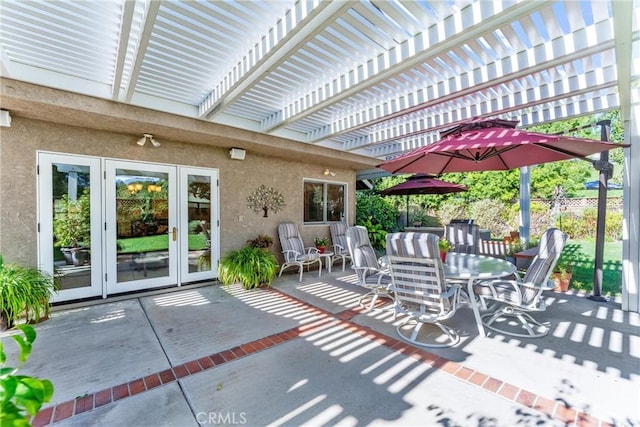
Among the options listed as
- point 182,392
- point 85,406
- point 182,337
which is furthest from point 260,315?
point 85,406

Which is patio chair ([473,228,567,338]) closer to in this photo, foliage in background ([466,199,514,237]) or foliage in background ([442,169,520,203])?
foliage in background ([466,199,514,237])

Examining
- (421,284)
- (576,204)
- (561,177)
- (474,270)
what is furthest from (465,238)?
(576,204)

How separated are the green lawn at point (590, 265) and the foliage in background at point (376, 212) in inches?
203

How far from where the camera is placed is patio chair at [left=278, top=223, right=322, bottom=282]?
6.49 metres

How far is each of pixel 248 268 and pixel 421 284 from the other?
3.48 m

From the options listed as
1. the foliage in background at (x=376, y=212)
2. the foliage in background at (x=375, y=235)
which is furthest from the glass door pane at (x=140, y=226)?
the foliage in background at (x=376, y=212)

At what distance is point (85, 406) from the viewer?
2248 mm

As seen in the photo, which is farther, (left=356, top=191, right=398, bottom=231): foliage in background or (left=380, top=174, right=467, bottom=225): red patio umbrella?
(left=356, top=191, right=398, bottom=231): foliage in background

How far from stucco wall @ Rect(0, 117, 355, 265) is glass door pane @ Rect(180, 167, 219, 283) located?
172 mm

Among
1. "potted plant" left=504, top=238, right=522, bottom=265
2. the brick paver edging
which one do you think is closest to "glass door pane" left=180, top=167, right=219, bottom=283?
the brick paver edging


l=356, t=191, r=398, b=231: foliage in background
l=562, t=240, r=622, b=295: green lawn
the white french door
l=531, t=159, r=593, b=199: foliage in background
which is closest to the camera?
the white french door

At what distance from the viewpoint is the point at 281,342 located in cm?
328

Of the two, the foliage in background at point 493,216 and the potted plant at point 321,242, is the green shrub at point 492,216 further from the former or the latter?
the potted plant at point 321,242

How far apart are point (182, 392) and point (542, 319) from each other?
4498 millimetres
